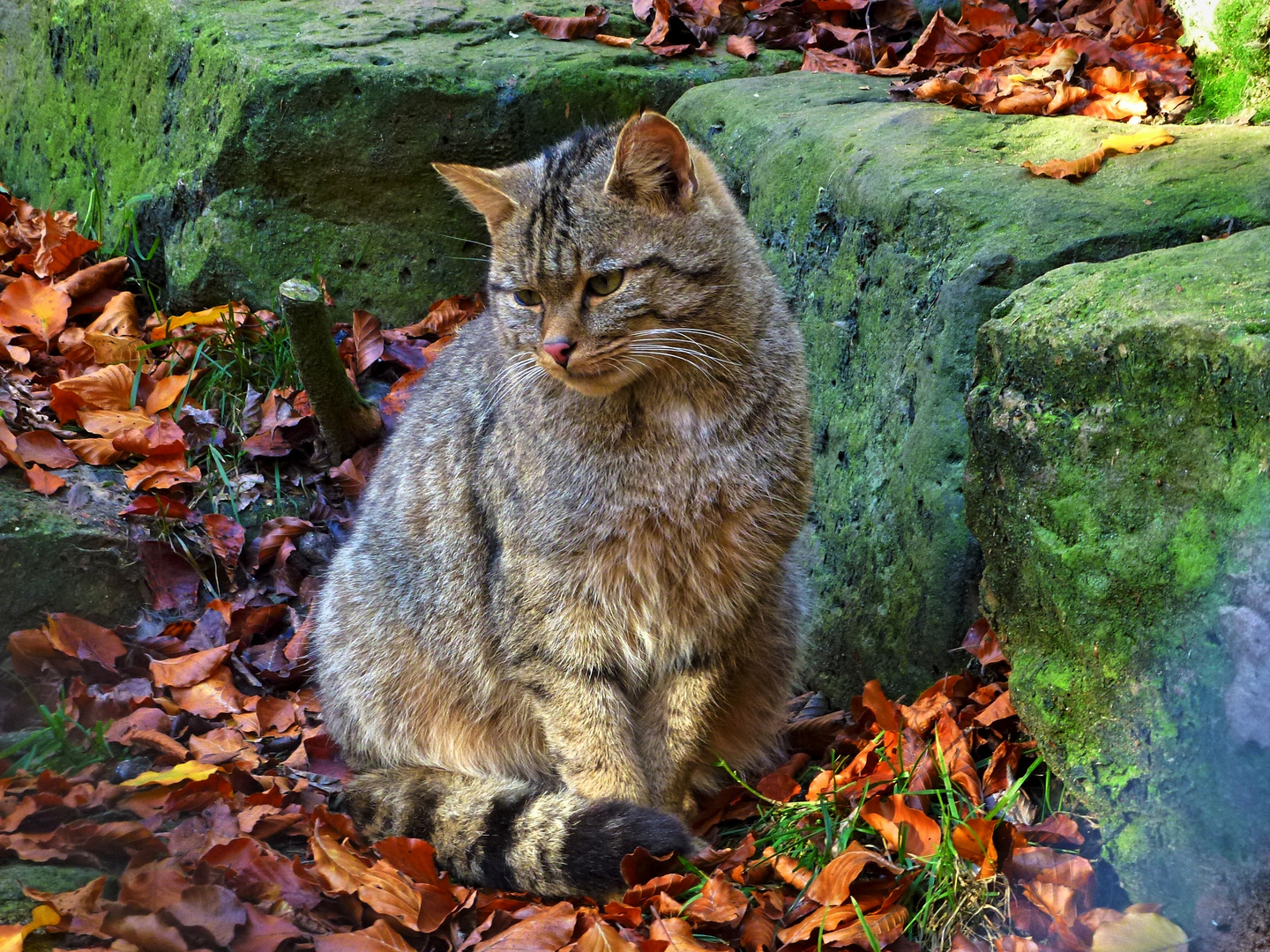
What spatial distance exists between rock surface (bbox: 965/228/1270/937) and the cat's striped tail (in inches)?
41.5

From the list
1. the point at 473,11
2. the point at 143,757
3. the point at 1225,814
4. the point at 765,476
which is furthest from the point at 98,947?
the point at 473,11

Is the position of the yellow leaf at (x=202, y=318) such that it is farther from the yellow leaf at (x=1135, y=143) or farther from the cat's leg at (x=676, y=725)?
the yellow leaf at (x=1135, y=143)

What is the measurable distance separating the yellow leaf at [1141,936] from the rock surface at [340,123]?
373cm

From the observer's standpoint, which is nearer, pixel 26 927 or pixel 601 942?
pixel 26 927

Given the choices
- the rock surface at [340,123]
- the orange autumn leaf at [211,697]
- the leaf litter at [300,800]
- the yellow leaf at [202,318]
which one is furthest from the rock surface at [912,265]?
the yellow leaf at [202,318]

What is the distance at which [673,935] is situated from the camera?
2752 mm

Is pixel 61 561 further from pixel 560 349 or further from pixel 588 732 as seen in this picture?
pixel 560 349

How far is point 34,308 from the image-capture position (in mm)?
5168

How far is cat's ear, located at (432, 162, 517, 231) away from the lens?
332cm

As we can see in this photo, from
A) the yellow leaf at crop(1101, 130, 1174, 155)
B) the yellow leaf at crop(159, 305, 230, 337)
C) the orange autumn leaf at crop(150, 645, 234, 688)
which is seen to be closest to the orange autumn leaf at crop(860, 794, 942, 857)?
the yellow leaf at crop(1101, 130, 1174, 155)

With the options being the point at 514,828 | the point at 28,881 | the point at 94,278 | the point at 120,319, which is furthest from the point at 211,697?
the point at 94,278

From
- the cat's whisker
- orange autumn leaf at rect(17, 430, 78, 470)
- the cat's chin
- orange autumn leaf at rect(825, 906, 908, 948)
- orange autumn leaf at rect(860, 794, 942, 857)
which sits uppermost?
the cat's whisker

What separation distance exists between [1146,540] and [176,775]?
2686 millimetres

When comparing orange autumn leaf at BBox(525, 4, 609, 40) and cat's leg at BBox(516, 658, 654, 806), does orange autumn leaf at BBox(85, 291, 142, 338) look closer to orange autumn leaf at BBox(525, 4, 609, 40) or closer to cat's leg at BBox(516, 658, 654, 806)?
orange autumn leaf at BBox(525, 4, 609, 40)
